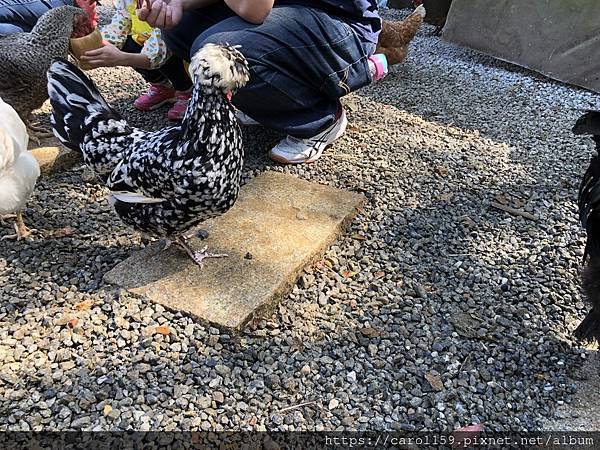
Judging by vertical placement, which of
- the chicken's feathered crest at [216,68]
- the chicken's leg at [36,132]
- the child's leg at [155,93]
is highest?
the chicken's feathered crest at [216,68]

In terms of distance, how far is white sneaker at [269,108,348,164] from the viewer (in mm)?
3461

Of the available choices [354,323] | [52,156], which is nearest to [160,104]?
[52,156]

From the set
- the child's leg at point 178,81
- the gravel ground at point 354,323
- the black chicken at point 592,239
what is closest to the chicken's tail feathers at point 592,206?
the black chicken at point 592,239

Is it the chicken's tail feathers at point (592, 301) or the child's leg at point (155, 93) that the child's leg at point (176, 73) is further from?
the chicken's tail feathers at point (592, 301)

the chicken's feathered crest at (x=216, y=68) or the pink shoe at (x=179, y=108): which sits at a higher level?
the chicken's feathered crest at (x=216, y=68)

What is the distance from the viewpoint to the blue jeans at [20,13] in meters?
3.71

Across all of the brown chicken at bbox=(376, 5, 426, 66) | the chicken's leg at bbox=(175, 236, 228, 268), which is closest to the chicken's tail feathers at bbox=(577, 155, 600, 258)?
the chicken's leg at bbox=(175, 236, 228, 268)

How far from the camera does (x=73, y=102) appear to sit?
8.47 ft

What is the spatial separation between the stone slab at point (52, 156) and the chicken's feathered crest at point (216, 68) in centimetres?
147

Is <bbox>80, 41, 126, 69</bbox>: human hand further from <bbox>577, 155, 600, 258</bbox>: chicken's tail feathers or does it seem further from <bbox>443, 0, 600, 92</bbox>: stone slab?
<bbox>443, 0, 600, 92</bbox>: stone slab

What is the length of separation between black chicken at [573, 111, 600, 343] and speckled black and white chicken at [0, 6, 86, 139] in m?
3.00

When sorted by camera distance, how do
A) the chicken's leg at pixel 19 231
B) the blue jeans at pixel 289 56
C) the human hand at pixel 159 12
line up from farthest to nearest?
1. the blue jeans at pixel 289 56
2. the human hand at pixel 159 12
3. the chicken's leg at pixel 19 231

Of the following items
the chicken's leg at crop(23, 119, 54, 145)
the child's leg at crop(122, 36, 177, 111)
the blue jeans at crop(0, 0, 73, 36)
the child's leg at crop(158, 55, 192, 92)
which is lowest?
the chicken's leg at crop(23, 119, 54, 145)

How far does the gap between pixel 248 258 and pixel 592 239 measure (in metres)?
1.56
